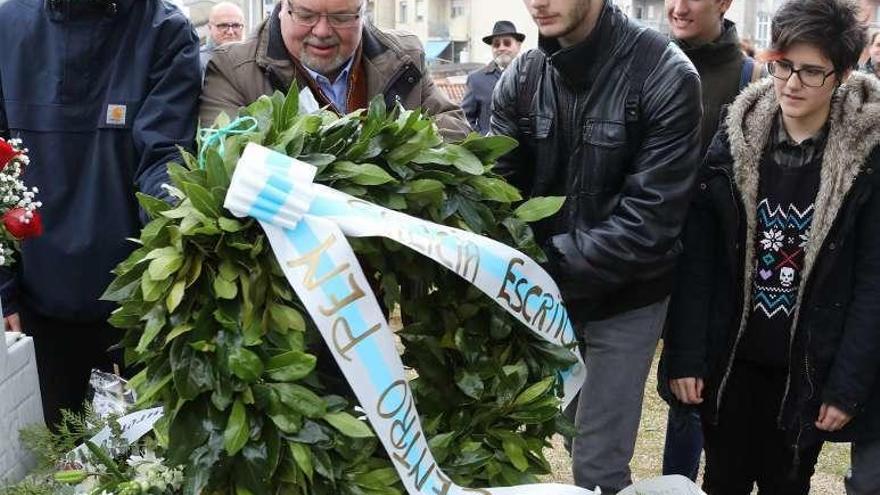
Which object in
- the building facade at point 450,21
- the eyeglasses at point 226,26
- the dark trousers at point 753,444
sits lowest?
the building facade at point 450,21

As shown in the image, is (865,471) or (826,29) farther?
(865,471)

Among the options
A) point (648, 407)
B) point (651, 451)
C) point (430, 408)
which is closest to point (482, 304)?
point (430, 408)

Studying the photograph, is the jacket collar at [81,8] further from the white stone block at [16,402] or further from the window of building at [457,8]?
the window of building at [457,8]

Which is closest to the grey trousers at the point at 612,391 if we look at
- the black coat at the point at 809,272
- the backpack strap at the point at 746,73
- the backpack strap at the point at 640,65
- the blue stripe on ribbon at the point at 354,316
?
the black coat at the point at 809,272

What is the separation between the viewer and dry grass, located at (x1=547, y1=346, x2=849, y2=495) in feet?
15.3

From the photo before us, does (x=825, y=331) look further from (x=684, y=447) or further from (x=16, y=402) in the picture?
(x=16, y=402)

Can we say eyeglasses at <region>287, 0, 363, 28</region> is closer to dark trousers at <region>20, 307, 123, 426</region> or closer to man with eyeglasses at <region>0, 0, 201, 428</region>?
man with eyeglasses at <region>0, 0, 201, 428</region>

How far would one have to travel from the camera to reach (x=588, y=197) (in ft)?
9.32

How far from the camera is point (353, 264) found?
6.79ft

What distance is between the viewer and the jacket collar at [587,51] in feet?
9.15

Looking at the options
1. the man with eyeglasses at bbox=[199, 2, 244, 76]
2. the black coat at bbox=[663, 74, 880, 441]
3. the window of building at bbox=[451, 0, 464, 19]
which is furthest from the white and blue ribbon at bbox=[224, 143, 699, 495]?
the window of building at bbox=[451, 0, 464, 19]

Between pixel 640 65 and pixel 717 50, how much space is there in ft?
3.64

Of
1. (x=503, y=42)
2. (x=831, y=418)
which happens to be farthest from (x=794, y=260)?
(x=503, y=42)

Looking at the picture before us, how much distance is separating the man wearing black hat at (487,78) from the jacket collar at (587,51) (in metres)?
3.63
